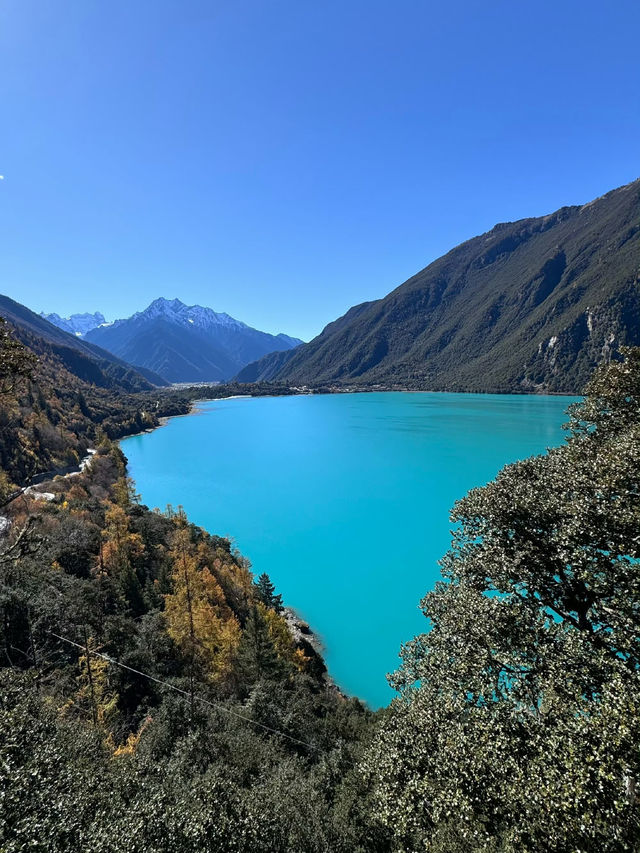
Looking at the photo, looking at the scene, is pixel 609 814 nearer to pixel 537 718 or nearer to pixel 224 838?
pixel 537 718

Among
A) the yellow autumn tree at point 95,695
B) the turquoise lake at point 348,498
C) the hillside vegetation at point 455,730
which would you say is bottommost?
the turquoise lake at point 348,498

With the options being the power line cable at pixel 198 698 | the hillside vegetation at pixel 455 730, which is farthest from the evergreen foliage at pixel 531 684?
the power line cable at pixel 198 698

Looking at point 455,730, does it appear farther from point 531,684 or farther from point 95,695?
point 95,695

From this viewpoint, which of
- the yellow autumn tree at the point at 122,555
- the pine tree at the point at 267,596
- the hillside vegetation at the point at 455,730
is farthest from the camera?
the pine tree at the point at 267,596

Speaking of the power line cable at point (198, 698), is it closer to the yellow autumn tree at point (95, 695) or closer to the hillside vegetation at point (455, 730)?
the hillside vegetation at point (455, 730)

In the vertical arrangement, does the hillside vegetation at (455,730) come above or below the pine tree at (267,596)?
above

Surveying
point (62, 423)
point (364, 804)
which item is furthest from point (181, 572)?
point (62, 423)
